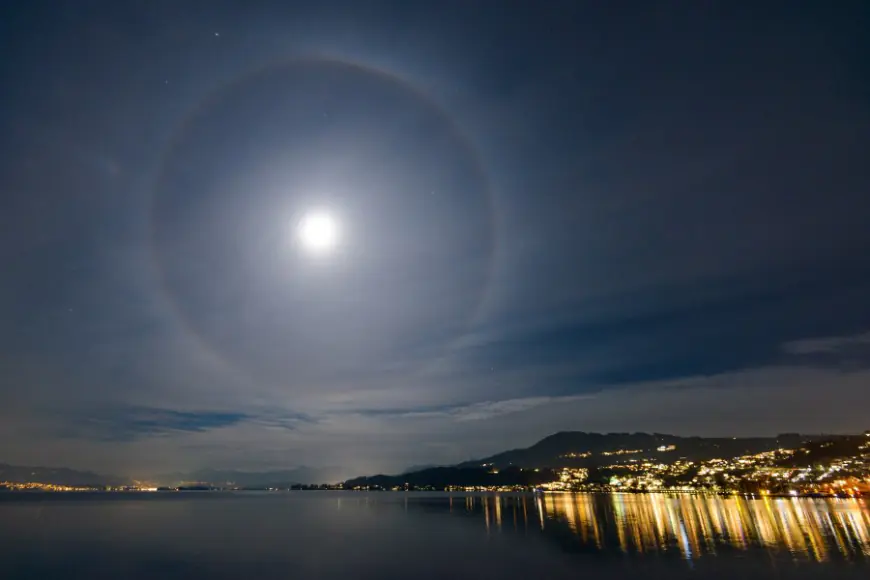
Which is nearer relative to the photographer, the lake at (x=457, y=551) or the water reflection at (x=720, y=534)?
the lake at (x=457, y=551)

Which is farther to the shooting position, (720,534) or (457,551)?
(720,534)

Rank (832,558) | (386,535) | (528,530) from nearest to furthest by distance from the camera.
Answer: (832,558), (386,535), (528,530)

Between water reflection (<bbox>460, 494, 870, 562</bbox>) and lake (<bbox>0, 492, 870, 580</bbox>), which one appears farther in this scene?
water reflection (<bbox>460, 494, 870, 562</bbox>)

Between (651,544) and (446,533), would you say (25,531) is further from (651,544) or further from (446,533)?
(651,544)

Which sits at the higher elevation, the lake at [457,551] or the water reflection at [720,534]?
the lake at [457,551]

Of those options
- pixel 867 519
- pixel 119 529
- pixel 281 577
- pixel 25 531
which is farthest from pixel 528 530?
pixel 25 531

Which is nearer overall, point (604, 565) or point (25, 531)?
point (604, 565)

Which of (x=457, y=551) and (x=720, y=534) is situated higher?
(x=457, y=551)

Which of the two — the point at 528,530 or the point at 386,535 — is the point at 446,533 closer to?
the point at 386,535

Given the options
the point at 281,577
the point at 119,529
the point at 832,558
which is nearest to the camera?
the point at 281,577

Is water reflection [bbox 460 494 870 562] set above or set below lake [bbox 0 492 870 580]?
below
